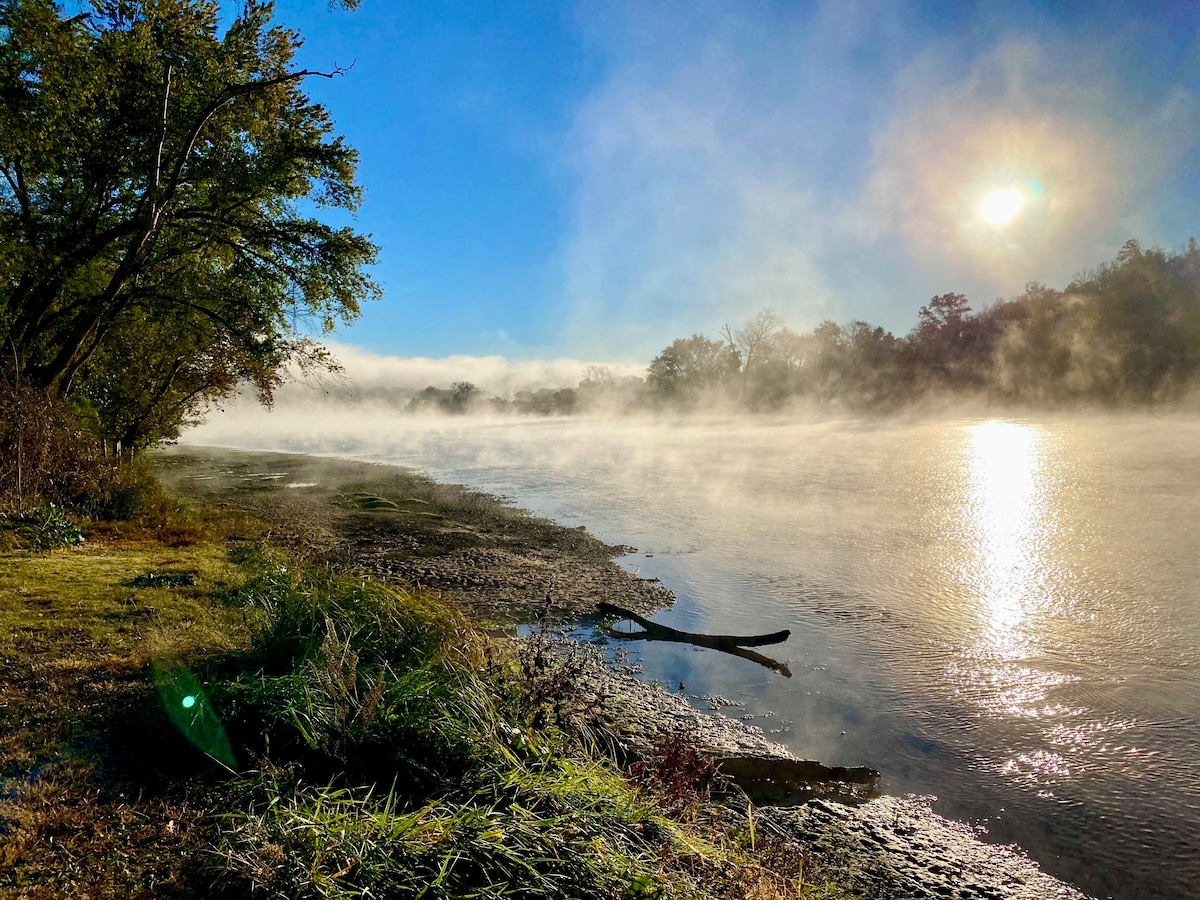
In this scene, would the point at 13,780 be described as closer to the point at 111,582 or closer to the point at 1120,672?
the point at 111,582

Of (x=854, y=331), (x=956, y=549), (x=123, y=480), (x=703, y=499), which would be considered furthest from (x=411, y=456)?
(x=854, y=331)

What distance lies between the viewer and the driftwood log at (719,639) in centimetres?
862

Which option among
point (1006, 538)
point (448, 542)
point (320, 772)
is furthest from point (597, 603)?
point (1006, 538)

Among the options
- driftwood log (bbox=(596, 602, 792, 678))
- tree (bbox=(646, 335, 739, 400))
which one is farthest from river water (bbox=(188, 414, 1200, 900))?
tree (bbox=(646, 335, 739, 400))

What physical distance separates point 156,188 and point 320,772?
1069 cm

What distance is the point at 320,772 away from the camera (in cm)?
392

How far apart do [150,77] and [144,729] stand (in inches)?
515

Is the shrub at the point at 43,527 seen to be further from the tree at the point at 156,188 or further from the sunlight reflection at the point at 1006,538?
the sunlight reflection at the point at 1006,538

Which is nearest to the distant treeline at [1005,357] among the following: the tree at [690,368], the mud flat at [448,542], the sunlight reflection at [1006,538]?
the tree at [690,368]

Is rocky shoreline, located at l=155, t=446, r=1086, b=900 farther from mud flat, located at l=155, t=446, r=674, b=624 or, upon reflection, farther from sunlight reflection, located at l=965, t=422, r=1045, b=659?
sunlight reflection, located at l=965, t=422, r=1045, b=659

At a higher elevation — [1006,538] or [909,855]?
[1006,538]

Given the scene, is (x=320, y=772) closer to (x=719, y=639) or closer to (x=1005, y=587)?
(x=719, y=639)

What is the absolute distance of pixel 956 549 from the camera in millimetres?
15195

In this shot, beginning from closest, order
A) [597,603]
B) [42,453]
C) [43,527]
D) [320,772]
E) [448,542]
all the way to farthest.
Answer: [320,772] → [43,527] → [42,453] → [597,603] → [448,542]
